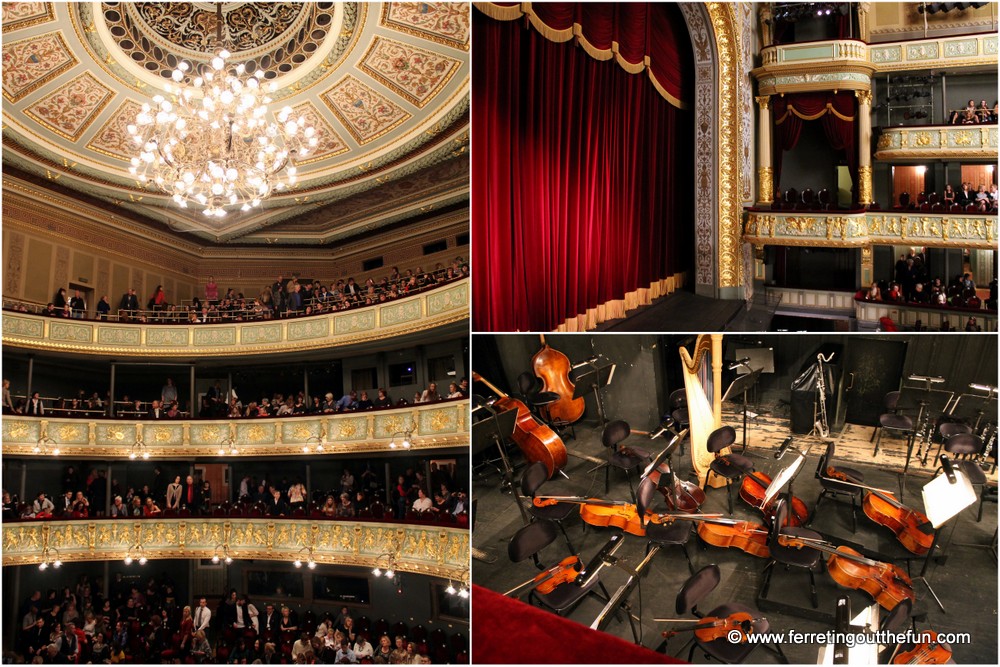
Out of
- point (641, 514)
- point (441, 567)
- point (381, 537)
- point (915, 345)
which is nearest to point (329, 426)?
point (381, 537)

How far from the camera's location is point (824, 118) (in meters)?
3.59

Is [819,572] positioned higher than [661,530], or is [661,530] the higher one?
[661,530]

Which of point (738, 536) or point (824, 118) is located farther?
point (824, 118)

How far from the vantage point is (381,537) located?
4.80 m

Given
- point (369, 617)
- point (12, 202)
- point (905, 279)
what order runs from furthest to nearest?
point (369, 617), point (12, 202), point (905, 279)

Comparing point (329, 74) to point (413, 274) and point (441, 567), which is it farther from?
point (441, 567)

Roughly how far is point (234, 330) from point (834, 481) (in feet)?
13.0

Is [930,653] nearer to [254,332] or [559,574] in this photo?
[559,574]

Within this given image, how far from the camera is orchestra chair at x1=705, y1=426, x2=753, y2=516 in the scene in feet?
9.23

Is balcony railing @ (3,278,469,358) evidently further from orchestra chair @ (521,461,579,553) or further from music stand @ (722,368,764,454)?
music stand @ (722,368,764,454)

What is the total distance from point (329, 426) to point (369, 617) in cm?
142

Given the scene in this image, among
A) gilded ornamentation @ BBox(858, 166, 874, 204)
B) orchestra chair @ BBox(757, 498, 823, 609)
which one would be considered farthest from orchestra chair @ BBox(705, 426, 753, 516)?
gilded ornamentation @ BBox(858, 166, 874, 204)

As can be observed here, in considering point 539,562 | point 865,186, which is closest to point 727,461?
point 539,562

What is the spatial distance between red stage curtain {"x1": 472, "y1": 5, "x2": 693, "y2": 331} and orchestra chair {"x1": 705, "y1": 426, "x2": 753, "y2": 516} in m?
1.07
